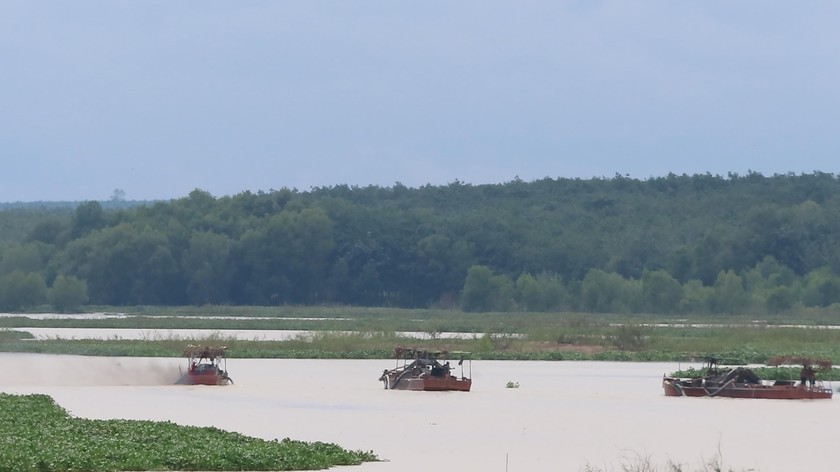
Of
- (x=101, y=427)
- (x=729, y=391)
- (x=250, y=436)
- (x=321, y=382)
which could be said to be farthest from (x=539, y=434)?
(x=321, y=382)

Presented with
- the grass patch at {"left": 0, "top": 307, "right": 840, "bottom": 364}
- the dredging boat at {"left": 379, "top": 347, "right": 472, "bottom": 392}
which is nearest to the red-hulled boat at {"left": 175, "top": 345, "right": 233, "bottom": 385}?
the dredging boat at {"left": 379, "top": 347, "right": 472, "bottom": 392}

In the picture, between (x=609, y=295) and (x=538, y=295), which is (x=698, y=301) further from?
(x=538, y=295)

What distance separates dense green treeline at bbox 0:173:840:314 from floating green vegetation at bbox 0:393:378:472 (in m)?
82.7

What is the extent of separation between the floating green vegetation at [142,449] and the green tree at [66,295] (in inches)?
3420

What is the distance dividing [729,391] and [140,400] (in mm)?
16107

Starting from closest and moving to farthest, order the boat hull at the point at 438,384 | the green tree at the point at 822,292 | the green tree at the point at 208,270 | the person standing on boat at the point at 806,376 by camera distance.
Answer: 1. the person standing on boat at the point at 806,376
2. the boat hull at the point at 438,384
3. the green tree at the point at 822,292
4. the green tree at the point at 208,270

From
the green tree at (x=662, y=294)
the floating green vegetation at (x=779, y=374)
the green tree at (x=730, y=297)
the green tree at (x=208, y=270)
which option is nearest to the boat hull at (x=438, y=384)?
the floating green vegetation at (x=779, y=374)

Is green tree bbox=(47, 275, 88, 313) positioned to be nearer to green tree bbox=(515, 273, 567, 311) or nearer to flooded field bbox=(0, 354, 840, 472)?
green tree bbox=(515, 273, 567, 311)

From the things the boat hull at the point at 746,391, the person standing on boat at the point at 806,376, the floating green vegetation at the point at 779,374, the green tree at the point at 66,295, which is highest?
the green tree at the point at 66,295

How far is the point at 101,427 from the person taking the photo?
28.7 m

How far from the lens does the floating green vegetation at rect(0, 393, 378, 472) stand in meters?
23.7

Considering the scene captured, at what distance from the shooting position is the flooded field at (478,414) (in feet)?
94.4

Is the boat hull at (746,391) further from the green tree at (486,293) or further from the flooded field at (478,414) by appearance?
the green tree at (486,293)

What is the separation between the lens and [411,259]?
131375 mm
